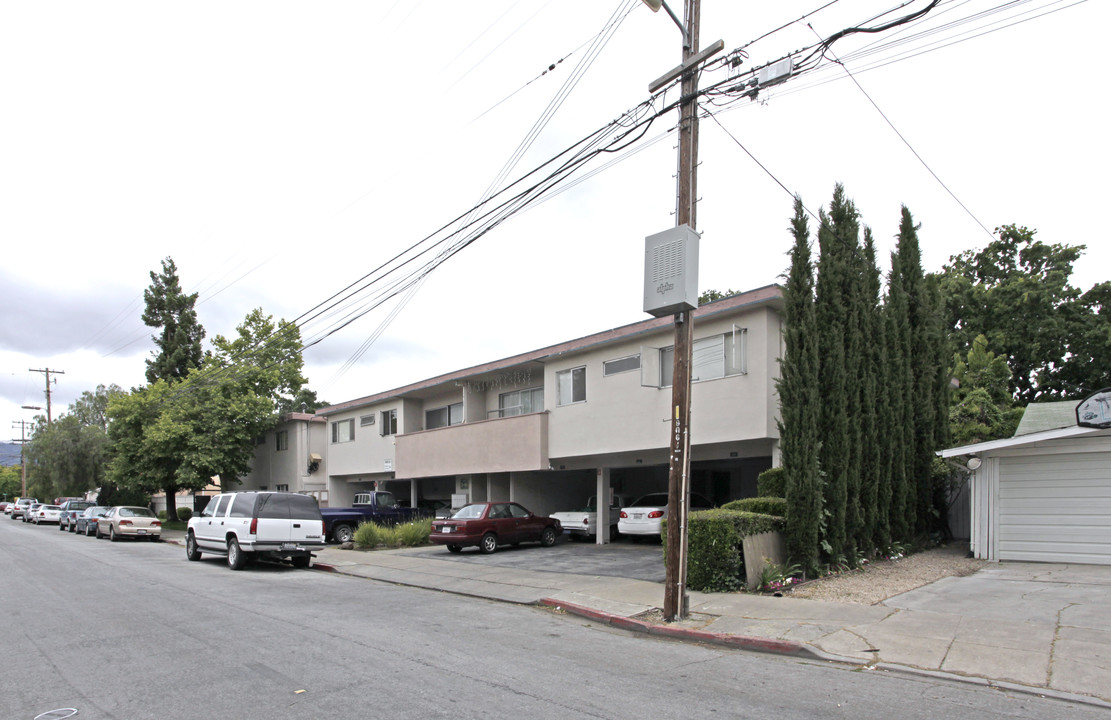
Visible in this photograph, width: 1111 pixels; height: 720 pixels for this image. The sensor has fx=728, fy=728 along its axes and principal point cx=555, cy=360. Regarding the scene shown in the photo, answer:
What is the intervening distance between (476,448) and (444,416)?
5785 millimetres

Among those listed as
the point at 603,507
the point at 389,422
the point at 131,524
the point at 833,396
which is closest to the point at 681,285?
the point at 833,396

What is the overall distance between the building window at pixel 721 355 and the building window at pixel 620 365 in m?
1.49

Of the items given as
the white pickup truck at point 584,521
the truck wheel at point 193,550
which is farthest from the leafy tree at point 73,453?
the white pickup truck at point 584,521

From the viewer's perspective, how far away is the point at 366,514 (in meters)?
25.7

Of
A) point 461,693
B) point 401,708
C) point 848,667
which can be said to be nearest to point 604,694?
point 461,693

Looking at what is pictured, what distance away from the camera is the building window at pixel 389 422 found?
102ft

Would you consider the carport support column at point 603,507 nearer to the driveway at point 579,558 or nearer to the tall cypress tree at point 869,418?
the driveway at point 579,558

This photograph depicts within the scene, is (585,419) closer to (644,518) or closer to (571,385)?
(571,385)

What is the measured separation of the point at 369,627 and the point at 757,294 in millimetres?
10842

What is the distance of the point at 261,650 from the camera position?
797cm

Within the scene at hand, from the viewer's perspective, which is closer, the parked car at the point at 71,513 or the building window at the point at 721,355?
the building window at the point at 721,355

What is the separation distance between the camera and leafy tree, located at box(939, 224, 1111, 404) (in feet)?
104

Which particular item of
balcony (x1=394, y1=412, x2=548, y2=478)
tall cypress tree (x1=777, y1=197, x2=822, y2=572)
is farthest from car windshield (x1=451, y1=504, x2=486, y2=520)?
tall cypress tree (x1=777, y1=197, x2=822, y2=572)

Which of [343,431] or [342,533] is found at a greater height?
[343,431]
